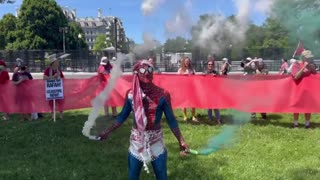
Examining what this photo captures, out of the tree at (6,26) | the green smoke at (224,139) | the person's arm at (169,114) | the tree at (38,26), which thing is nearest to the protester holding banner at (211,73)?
the green smoke at (224,139)

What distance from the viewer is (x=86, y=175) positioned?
25.1 ft

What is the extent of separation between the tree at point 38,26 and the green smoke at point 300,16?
2778 inches

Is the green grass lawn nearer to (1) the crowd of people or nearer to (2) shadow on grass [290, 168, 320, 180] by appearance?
(2) shadow on grass [290, 168, 320, 180]

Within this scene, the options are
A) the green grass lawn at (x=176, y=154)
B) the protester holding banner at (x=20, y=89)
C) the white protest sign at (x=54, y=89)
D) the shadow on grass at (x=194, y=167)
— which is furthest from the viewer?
the protester holding banner at (x=20, y=89)

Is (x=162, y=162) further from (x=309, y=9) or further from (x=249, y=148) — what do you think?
(x=309, y=9)

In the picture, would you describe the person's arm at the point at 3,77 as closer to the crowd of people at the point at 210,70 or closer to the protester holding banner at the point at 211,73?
→ the crowd of people at the point at 210,70

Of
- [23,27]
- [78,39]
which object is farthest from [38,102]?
[78,39]

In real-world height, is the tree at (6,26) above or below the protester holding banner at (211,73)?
above

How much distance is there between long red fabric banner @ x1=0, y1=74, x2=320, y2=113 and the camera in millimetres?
11539

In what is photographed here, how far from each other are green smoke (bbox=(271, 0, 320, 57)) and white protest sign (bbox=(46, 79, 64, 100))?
21.4 feet

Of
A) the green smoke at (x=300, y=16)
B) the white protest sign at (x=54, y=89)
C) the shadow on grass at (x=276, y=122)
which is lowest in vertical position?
the shadow on grass at (x=276, y=122)

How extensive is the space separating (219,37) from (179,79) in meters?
4.10

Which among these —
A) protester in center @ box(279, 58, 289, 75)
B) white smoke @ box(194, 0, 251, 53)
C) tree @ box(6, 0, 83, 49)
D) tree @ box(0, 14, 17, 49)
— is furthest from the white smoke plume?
tree @ box(0, 14, 17, 49)

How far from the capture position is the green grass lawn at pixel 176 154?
25.2ft
